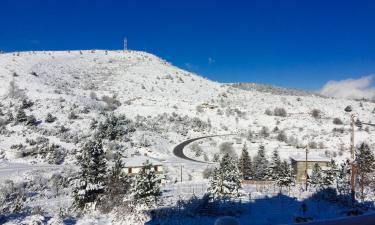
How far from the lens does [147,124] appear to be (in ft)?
277

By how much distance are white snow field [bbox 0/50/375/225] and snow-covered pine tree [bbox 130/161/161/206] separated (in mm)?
2198

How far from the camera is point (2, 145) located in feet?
178

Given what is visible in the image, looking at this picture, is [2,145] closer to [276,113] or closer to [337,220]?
[337,220]

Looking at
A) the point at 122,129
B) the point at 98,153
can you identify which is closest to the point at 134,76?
the point at 122,129

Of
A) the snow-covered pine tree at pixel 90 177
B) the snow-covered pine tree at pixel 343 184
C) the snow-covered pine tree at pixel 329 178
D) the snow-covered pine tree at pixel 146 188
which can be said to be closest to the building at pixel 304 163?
the snow-covered pine tree at pixel 343 184

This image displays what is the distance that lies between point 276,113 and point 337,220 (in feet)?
361

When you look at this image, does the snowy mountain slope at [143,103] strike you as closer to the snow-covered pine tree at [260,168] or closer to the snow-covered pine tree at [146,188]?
the snow-covered pine tree at [260,168]

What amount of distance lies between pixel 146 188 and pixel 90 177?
5.30 meters

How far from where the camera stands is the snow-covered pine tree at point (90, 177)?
26.5 metres

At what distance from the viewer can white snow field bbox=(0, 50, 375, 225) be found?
31.7 m

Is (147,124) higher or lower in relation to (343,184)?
higher

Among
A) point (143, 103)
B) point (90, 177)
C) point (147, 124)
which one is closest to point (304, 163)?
point (147, 124)

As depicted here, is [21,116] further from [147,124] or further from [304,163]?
[304,163]

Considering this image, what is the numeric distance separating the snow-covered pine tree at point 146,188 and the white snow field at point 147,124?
220 centimetres
